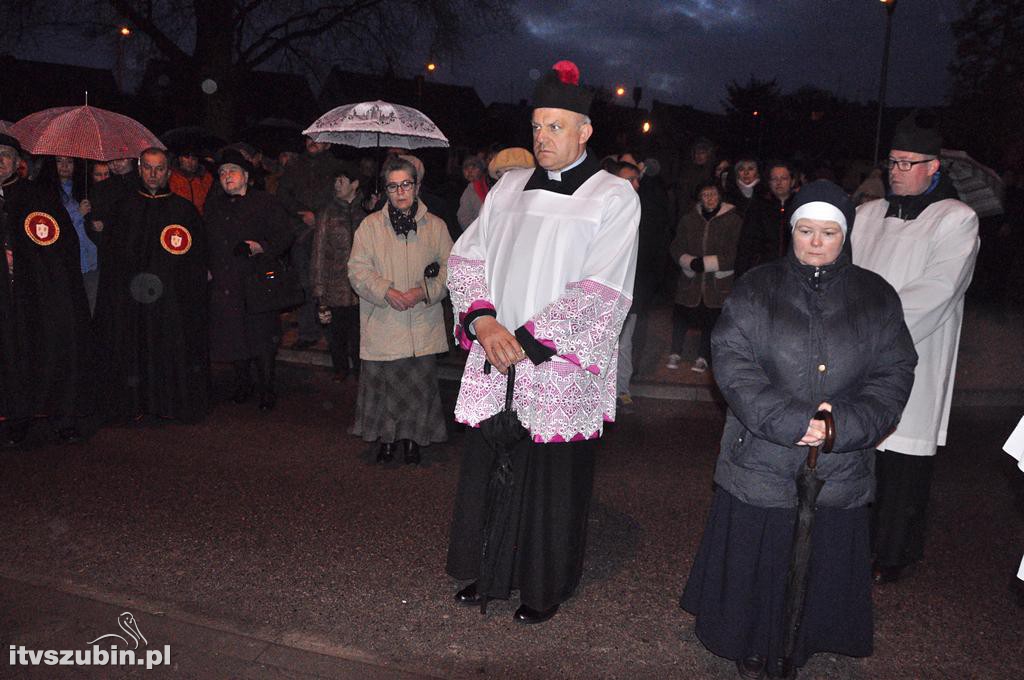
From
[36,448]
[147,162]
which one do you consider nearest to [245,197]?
[147,162]

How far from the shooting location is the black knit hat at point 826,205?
10.8 feet

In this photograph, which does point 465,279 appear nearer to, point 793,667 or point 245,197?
point 793,667

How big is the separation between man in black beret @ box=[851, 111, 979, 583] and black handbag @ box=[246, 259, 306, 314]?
4.83 meters

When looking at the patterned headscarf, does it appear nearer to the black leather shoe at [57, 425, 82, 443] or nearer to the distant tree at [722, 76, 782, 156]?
the black leather shoe at [57, 425, 82, 443]

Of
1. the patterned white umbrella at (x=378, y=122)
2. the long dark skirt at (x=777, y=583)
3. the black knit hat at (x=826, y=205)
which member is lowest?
the long dark skirt at (x=777, y=583)

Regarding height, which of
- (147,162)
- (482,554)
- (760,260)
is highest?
(147,162)

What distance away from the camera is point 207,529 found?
502cm

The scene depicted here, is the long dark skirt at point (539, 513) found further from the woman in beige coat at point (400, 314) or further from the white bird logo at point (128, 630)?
the woman in beige coat at point (400, 314)

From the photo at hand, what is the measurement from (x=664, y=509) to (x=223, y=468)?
2.96 m

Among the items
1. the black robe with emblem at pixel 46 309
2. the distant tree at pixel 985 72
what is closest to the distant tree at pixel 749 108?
the distant tree at pixel 985 72

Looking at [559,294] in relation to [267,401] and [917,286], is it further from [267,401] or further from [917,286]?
[267,401]

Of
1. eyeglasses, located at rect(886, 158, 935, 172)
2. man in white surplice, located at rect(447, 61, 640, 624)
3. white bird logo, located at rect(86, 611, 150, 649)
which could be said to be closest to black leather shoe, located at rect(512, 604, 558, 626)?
man in white surplice, located at rect(447, 61, 640, 624)

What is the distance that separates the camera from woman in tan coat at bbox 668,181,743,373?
902 cm

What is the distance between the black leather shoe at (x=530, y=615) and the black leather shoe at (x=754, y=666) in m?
0.91
